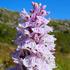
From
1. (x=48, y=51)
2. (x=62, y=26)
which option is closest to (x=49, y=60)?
(x=48, y=51)

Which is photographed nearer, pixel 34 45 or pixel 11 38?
pixel 34 45

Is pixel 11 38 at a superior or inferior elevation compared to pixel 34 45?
superior

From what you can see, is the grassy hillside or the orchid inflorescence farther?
the grassy hillside

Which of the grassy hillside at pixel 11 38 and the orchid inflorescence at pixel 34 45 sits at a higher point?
the grassy hillside at pixel 11 38

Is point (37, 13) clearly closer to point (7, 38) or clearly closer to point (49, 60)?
point (49, 60)

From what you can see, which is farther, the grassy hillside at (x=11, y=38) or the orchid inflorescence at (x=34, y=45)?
the grassy hillside at (x=11, y=38)

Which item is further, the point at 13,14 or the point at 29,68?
the point at 13,14

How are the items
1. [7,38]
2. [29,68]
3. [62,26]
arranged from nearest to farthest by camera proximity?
[29,68] → [7,38] → [62,26]

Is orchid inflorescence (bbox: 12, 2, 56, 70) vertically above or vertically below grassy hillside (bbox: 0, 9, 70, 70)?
below
